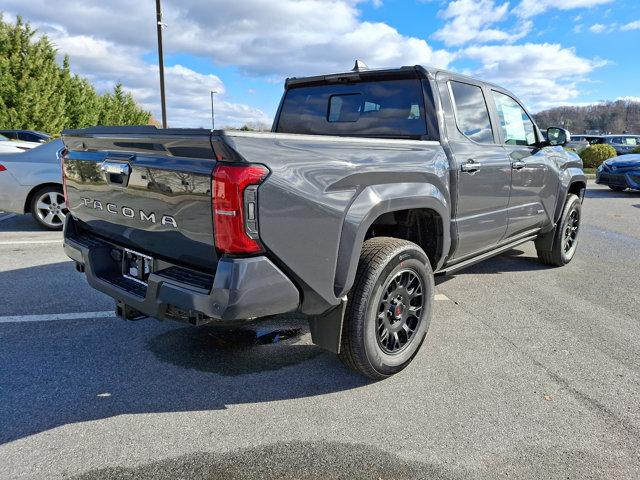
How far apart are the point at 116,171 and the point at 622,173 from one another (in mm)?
13540

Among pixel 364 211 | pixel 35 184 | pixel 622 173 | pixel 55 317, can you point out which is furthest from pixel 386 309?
pixel 622 173

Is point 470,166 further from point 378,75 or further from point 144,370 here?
point 144,370

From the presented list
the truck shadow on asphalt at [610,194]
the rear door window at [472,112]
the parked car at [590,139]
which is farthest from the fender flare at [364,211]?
the parked car at [590,139]

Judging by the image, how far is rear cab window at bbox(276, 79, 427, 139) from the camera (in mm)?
3541

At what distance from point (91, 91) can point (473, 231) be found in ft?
76.4

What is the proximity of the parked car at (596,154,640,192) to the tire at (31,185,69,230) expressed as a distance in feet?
42.8

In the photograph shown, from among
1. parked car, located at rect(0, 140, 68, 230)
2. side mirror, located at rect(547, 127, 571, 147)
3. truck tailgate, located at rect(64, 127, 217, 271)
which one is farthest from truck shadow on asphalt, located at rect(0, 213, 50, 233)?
side mirror, located at rect(547, 127, 571, 147)

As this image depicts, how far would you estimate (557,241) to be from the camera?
18.1 ft

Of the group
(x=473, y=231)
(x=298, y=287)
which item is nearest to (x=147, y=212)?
(x=298, y=287)

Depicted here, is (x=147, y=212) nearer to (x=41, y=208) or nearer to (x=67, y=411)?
(x=67, y=411)

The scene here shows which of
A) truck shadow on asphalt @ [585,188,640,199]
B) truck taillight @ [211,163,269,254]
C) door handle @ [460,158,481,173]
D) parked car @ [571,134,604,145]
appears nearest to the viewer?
truck taillight @ [211,163,269,254]

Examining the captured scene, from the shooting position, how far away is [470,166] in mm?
3543

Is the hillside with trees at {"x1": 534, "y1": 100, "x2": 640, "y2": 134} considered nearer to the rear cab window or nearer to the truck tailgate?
the rear cab window

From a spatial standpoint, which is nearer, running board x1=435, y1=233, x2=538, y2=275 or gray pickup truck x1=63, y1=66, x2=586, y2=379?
gray pickup truck x1=63, y1=66, x2=586, y2=379
